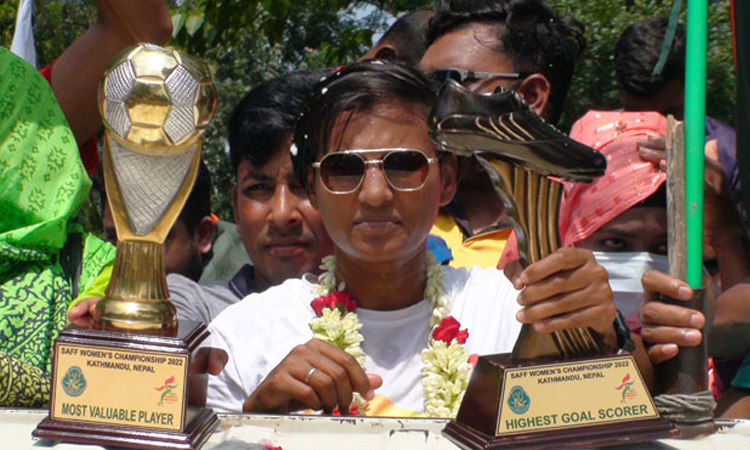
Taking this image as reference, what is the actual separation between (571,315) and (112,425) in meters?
0.64

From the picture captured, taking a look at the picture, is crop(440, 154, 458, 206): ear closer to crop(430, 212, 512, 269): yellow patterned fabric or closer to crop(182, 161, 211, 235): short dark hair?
crop(430, 212, 512, 269): yellow patterned fabric

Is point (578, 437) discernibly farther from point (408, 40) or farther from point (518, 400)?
point (408, 40)

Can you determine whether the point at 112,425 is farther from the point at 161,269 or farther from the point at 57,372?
the point at 161,269

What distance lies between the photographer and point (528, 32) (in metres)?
2.86

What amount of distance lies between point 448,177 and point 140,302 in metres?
0.89

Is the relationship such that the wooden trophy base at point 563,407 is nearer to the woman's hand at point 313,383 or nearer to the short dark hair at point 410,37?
the woman's hand at point 313,383

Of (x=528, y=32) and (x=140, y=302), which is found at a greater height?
(x=528, y=32)

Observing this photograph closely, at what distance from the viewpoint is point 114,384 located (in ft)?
4.24

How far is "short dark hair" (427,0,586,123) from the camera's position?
282 centimetres

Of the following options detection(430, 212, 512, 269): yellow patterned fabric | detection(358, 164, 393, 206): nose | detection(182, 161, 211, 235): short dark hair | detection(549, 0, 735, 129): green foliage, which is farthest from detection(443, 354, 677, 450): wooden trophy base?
detection(549, 0, 735, 129): green foliage

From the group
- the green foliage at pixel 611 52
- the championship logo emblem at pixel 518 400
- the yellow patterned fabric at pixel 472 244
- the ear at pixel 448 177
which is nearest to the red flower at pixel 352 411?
the championship logo emblem at pixel 518 400

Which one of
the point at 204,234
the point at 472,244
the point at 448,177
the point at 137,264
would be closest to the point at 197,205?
the point at 204,234

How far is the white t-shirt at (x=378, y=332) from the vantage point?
1.78 metres

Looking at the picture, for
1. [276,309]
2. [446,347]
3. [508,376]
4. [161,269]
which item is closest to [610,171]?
[446,347]
